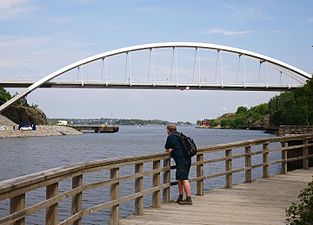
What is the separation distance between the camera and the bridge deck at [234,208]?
8.12m

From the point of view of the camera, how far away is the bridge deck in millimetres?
8117

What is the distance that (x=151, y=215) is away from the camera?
852 centimetres

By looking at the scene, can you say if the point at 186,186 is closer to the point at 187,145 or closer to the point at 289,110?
the point at 187,145

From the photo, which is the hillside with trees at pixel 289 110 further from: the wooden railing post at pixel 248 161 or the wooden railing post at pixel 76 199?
the wooden railing post at pixel 76 199

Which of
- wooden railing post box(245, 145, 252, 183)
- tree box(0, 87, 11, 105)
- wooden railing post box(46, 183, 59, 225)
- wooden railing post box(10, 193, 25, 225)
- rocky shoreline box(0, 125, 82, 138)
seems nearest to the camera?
wooden railing post box(10, 193, 25, 225)

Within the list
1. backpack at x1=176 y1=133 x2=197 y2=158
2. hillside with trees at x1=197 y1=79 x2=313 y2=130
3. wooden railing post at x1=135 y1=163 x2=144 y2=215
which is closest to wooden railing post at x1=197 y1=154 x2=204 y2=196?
backpack at x1=176 y1=133 x2=197 y2=158

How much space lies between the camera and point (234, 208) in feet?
30.3

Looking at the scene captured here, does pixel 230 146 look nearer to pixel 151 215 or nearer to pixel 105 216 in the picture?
pixel 151 215

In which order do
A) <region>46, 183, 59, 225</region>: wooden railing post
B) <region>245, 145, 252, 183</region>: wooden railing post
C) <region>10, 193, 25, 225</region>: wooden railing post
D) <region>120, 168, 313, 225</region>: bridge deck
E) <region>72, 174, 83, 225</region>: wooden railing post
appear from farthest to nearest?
<region>245, 145, 252, 183</region>: wooden railing post
<region>120, 168, 313, 225</region>: bridge deck
<region>72, 174, 83, 225</region>: wooden railing post
<region>46, 183, 59, 225</region>: wooden railing post
<region>10, 193, 25, 225</region>: wooden railing post

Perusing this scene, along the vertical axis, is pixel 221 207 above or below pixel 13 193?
below

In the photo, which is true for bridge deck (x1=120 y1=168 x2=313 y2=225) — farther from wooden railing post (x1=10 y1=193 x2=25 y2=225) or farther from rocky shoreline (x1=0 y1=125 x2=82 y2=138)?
rocky shoreline (x1=0 y1=125 x2=82 y2=138)

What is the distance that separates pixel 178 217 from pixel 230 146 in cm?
335

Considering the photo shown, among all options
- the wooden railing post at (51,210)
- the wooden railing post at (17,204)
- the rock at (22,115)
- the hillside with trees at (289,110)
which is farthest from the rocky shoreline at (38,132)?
the wooden railing post at (17,204)

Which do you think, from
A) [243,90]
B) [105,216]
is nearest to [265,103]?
[243,90]
